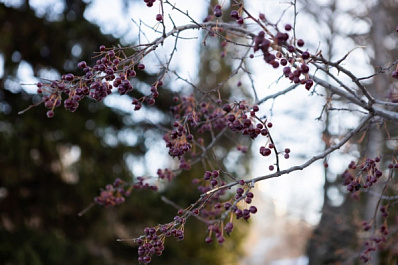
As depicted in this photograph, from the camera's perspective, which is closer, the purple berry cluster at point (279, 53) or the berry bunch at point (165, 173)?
the purple berry cluster at point (279, 53)

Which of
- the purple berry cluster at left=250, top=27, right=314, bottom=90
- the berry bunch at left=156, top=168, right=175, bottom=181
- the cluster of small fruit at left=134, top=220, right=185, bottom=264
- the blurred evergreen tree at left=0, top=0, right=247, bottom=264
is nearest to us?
the purple berry cluster at left=250, top=27, right=314, bottom=90

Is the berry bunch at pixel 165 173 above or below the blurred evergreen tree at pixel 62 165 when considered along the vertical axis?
below

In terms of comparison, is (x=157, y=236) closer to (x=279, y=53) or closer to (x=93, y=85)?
(x=93, y=85)

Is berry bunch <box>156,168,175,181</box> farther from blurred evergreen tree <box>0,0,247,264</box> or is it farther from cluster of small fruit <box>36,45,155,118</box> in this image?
blurred evergreen tree <box>0,0,247,264</box>

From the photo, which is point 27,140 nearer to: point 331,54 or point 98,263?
point 98,263

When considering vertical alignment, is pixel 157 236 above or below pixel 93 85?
below

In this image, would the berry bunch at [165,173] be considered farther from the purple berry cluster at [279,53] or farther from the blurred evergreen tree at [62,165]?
the blurred evergreen tree at [62,165]

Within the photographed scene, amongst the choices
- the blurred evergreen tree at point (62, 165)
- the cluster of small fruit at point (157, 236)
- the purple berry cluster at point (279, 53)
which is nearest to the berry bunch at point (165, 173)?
the cluster of small fruit at point (157, 236)

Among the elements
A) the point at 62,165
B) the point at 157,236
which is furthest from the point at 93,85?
the point at 62,165

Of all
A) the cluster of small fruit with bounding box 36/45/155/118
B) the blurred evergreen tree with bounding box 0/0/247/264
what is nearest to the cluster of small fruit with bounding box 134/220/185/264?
the cluster of small fruit with bounding box 36/45/155/118

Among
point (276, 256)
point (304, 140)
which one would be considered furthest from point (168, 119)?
point (276, 256)

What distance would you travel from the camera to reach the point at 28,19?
12.8 feet

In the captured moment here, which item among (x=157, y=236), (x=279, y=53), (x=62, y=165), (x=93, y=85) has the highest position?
(x=62, y=165)

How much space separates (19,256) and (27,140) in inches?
40.0
